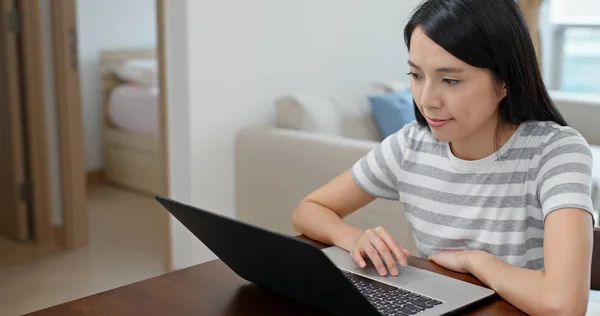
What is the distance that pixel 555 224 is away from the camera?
1142 mm

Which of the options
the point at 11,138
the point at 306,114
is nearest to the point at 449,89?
the point at 306,114

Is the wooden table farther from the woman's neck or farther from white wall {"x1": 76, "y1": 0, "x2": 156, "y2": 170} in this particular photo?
white wall {"x1": 76, "y1": 0, "x2": 156, "y2": 170}

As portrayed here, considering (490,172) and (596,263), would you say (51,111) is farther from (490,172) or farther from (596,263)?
(596,263)

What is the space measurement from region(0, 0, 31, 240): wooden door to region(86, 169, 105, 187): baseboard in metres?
1.04

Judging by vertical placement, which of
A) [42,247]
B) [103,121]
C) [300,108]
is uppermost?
[300,108]

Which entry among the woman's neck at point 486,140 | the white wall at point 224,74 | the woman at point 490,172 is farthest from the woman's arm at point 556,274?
the white wall at point 224,74

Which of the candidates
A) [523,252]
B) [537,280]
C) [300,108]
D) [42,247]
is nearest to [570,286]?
[537,280]

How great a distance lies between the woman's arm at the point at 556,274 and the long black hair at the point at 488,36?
0.78 ft

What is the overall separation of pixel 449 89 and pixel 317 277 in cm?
42

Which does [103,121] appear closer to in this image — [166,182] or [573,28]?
[166,182]

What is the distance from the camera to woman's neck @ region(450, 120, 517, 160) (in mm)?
1329

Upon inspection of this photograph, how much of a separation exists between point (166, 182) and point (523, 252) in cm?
193

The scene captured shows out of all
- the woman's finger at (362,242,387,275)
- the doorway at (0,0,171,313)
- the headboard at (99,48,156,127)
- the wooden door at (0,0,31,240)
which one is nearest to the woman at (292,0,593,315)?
the woman's finger at (362,242,387,275)

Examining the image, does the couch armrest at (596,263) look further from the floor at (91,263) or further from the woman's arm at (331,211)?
the floor at (91,263)
